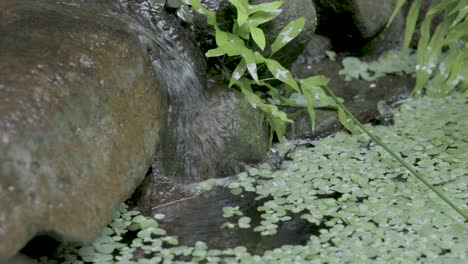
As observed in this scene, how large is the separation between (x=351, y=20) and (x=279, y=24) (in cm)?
105

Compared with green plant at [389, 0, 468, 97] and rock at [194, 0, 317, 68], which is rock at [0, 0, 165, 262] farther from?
green plant at [389, 0, 468, 97]

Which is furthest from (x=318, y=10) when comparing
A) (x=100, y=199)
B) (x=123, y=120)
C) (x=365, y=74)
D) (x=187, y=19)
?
(x=100, y=199)

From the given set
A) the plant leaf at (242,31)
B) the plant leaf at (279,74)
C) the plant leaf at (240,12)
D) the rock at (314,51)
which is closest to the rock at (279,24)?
the plant leaf at (242,31)

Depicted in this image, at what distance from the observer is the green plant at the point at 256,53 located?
10.5 feet

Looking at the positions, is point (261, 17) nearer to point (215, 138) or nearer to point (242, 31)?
point (242, 31)

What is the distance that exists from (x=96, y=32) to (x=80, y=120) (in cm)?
45

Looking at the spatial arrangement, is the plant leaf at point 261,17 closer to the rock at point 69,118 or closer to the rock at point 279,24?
the rock at point 279,24

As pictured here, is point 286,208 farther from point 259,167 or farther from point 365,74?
point 365,74

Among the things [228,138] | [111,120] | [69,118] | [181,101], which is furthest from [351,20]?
[69,118]

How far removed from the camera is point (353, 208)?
9.37ft

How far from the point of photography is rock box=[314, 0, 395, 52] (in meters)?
4.47

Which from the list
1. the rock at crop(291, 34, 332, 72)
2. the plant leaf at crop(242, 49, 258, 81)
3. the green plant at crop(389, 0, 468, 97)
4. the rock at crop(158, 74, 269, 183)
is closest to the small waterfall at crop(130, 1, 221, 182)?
the rock at crop(158, 74, 269, 183)

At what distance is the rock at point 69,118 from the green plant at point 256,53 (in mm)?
490

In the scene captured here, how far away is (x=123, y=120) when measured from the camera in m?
2.59
